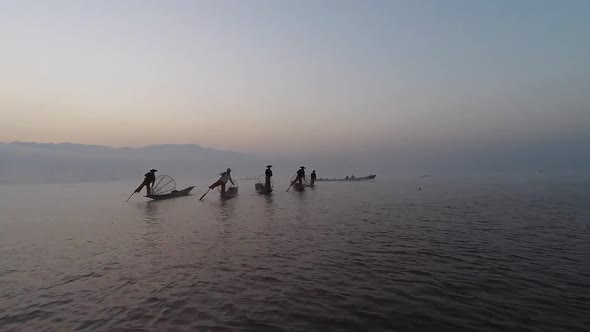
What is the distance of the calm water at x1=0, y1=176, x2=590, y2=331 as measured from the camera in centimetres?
586

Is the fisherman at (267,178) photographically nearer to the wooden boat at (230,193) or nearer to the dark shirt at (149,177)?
the wooden boat at (230,193)

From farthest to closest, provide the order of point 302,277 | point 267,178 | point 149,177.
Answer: point 267,178, point 149,177, point 302,277

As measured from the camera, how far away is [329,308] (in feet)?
20.6

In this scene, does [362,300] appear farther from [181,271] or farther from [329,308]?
[181,271]

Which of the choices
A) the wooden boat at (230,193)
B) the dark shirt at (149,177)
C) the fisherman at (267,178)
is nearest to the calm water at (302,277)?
the dark shirt at (149,177)

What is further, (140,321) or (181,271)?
(181,271)

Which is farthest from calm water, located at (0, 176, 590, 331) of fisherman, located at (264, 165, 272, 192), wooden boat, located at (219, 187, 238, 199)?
fisherman, located at (264, 165, 272, 192)

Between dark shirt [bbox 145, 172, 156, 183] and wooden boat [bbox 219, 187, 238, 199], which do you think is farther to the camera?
wooden boat [bbox 219, 187, 238, 199]

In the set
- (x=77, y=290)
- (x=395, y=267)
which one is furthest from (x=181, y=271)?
(x=395, y=267)

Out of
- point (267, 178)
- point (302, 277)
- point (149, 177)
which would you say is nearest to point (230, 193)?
point (267, 178)

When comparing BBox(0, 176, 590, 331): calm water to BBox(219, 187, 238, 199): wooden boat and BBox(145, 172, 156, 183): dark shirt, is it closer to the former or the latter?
BBox(145, 172, 156, 183): dark shirt

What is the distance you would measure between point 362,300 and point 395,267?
8.92 feet

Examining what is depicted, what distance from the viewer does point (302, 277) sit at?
823 centimetres

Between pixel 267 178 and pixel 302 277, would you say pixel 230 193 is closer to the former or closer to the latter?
pixel 267 178
